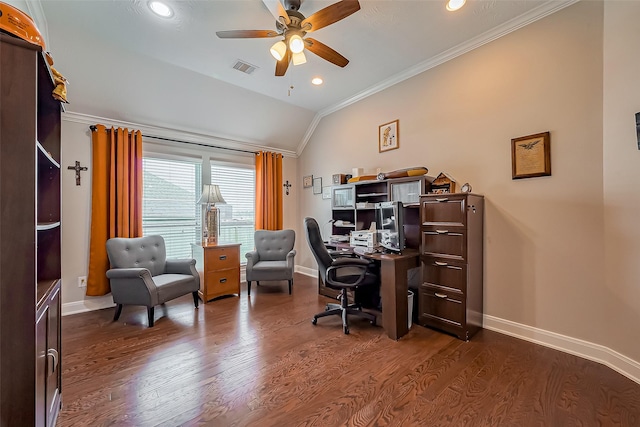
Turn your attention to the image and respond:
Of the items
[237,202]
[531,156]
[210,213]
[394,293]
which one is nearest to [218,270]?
[210,213]

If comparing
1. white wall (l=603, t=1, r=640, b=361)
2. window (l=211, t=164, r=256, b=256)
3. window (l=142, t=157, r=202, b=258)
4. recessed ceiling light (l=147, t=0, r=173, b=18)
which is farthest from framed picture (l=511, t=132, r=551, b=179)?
window (l=142, t=157, r=202, b=258)

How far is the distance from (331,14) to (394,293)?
7.78 ft

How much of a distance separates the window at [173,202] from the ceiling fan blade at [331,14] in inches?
118

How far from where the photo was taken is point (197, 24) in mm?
2467

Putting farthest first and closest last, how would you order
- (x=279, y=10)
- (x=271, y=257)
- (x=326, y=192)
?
1. (x=326, y=192)
2. (x=271, y=257)
3. (x=279, y=10)

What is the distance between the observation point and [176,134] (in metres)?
3.93

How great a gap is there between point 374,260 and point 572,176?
6.14 ft

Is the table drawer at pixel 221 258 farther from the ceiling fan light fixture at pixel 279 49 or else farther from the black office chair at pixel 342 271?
the ceiling fan light fixture at pixel 279 49

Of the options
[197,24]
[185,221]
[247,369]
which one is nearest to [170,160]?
[185,221]

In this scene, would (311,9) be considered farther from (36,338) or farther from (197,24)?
(36,338)

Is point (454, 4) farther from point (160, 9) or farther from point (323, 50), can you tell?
point (160, 9)

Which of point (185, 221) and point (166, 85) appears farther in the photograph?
point (185, 221)

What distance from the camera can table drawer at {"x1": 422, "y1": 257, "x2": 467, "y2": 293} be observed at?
2.46 metres

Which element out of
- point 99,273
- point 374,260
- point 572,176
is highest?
point 572,176
